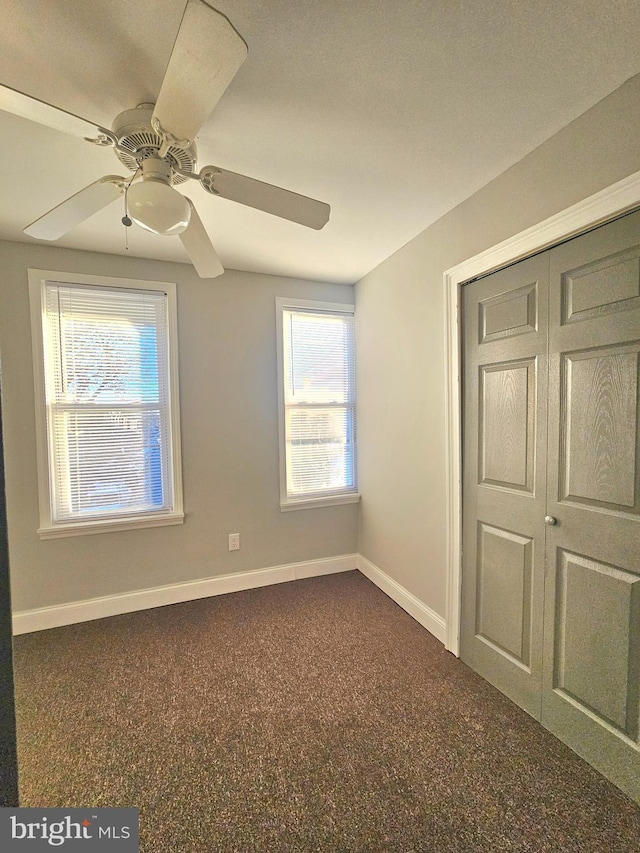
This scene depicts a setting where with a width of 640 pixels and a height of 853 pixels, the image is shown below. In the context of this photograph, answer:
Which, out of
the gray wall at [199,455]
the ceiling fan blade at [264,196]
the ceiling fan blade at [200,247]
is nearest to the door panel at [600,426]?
the ceiling fan blade at [264,196]

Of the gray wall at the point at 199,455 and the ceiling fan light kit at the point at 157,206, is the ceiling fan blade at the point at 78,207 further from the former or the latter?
the gray wall at the point at 199,455

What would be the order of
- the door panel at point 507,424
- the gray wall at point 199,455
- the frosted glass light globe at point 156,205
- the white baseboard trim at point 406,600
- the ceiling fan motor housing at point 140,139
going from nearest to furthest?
the frosted glass light globe at point 156,205 → the ceiling fan motor housing at point 140,139 → the door panel at point 507,424 → the white baseboard trim at point 406,600 → the gray wall at point 199,455

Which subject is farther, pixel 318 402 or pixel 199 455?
pixel 318 402

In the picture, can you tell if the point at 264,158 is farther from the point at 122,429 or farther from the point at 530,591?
the point at 530,591

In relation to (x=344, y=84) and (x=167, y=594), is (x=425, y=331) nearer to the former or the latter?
(x=344, y=84)

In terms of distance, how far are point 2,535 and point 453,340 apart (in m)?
1.99

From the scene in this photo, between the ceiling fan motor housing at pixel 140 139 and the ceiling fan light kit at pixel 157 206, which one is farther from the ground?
the ceiling fan motor housing at pixel 140 139

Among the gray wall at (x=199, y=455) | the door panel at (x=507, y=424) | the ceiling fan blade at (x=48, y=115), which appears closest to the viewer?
the ceiling fan blade at (x=48, y=115)

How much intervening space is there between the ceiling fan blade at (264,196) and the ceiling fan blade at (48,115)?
0.34 meters

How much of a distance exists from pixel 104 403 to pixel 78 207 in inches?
52.7

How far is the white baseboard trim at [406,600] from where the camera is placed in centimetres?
219

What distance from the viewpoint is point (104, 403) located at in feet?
8.09

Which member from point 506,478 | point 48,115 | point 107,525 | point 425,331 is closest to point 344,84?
point 48,115

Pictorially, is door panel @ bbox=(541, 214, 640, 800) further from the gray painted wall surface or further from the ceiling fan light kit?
the ceiling fan light kit
